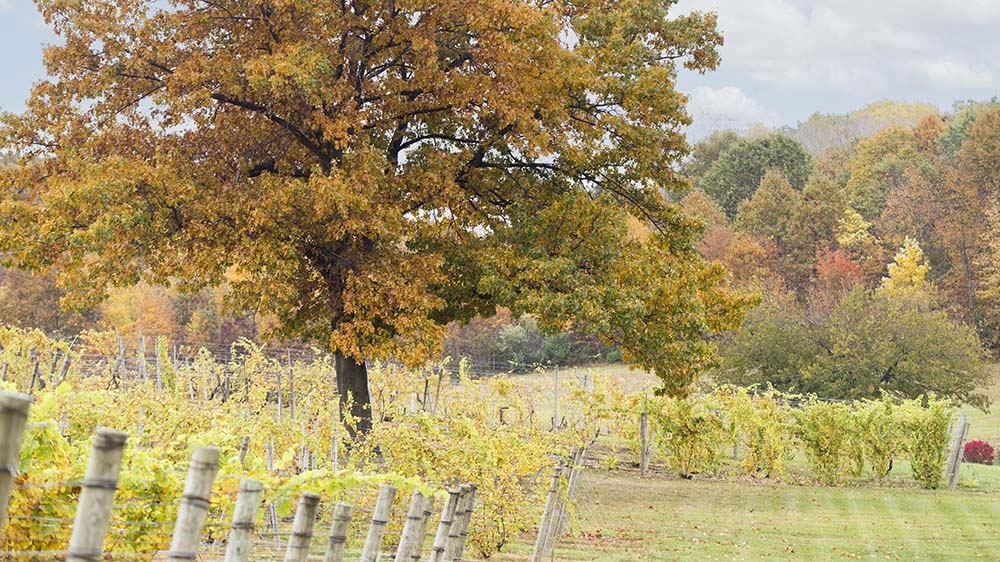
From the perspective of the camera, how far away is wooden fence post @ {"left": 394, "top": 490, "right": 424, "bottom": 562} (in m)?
5.59

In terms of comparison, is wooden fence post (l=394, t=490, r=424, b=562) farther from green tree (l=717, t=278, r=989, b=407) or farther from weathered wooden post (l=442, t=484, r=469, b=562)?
green tree (l=717, t=278, r=989, b=407)

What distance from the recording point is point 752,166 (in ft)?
239

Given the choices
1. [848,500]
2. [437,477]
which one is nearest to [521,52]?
[437,477]

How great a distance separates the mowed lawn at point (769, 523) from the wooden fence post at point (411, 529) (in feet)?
19.8

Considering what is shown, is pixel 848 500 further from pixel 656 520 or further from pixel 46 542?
pixel 46 542

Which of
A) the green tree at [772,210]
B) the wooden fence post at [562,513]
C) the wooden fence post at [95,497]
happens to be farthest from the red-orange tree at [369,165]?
the green tree at [772,210]

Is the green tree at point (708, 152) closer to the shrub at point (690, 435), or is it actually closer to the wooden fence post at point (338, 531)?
the shrub at point (690, 435)

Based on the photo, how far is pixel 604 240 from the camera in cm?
1784

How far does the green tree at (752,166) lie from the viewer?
237 feet

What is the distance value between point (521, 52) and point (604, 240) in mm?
3396

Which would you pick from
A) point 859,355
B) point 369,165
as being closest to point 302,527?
point 369,165

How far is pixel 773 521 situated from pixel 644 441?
618 centimetres

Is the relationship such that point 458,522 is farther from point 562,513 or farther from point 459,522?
point 562,513

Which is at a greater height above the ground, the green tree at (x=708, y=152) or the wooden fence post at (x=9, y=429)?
the green tree at (x=708, y=152)
